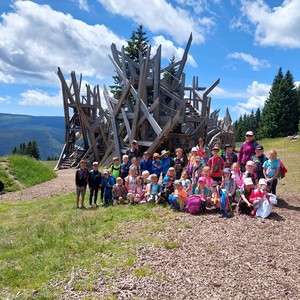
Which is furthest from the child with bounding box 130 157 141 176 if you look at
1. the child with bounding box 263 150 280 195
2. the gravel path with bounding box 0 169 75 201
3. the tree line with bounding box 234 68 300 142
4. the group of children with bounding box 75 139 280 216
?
the tree line with bounding box 234 68 300 142

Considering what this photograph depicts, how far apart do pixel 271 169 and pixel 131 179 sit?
3.85 m

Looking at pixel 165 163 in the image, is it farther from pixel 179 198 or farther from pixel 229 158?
pixel 229 158

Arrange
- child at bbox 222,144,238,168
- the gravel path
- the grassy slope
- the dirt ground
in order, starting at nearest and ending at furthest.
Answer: the dirt ground, the grassy slope, child at bbox 222,144,238,168, the gravel path

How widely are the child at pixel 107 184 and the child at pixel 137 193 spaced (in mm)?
612

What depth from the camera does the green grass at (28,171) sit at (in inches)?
661

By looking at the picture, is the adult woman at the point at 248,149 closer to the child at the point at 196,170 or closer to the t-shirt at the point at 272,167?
the t-shirt at the point at 272,167

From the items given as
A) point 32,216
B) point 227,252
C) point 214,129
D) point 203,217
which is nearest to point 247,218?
point 203,217

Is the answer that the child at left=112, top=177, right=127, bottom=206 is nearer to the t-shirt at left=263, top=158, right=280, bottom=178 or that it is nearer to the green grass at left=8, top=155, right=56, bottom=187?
the t-shirt at left=263, top=158, right=280, bottom=178

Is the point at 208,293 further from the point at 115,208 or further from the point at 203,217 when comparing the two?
the point at 115,208

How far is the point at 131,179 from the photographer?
9.65 meters

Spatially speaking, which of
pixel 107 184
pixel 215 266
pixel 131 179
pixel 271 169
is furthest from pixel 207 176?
pixel 215 266

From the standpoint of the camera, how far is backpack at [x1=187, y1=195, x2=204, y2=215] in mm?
7945

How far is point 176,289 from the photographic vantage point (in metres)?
4.62

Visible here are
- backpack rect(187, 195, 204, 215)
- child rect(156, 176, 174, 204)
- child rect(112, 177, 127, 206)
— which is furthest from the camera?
child rect(112, 177, 127, 206)
